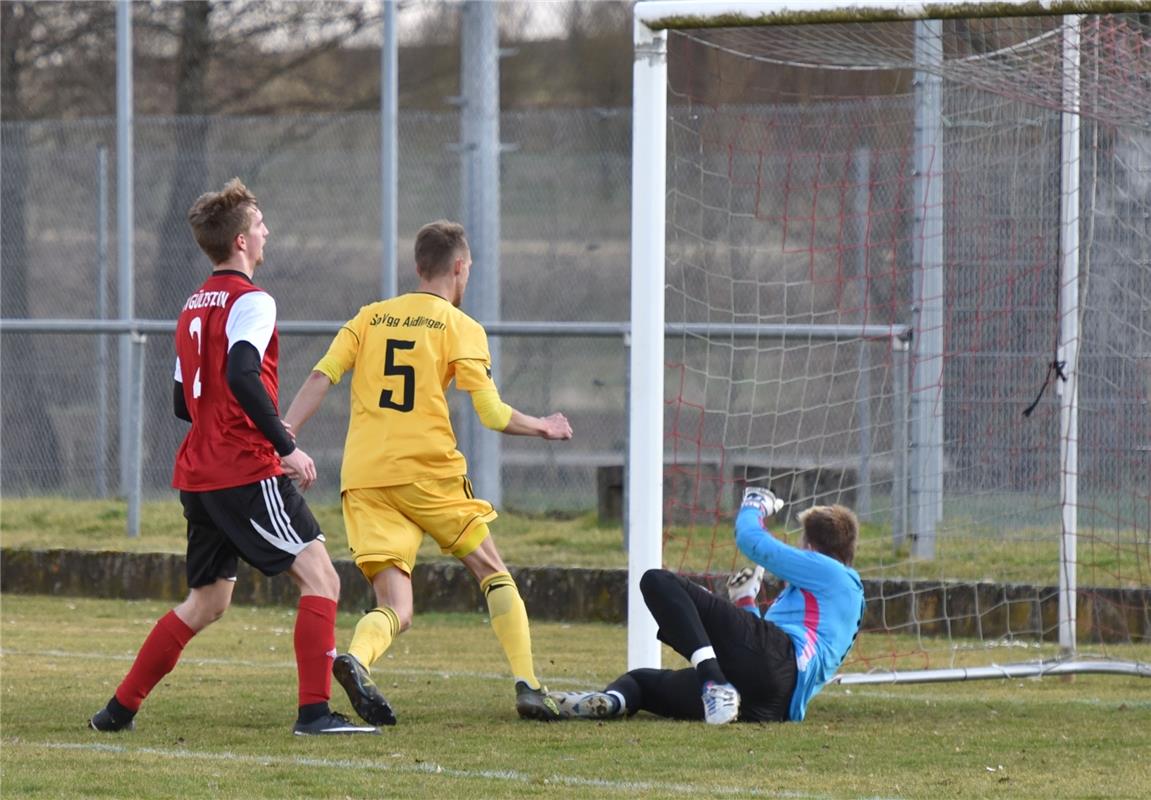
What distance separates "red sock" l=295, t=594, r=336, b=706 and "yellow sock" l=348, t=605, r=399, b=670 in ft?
0.30

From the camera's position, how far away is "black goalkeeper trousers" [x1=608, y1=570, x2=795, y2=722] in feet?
23.0

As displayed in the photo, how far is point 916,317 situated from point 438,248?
187 inches

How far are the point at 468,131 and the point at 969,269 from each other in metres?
4.10

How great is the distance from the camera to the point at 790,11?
23.9ft

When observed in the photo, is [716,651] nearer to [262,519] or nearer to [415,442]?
[415,442]

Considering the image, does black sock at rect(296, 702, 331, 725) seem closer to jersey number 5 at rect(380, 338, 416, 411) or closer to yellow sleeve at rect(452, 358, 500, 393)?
jersey number 5 at rect(380, 338, 416, 411)

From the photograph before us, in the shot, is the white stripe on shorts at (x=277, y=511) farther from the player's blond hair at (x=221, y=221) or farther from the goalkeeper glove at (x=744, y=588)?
the goalkeeper glove at (x=744, y=588)

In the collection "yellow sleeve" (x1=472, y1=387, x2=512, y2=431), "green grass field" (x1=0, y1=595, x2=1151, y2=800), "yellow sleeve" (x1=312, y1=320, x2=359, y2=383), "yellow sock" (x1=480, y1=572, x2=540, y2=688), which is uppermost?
"yellow sleeve" (x1=312, y1=320, x2=359, y2=383)

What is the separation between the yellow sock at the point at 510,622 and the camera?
710 cm

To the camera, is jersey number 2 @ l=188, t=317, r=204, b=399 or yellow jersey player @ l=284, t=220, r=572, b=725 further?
yellow jersey player @ l=284, t=220, r=572, b=725

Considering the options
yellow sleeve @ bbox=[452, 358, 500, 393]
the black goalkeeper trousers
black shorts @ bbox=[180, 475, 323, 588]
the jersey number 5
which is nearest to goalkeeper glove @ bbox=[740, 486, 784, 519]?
the black goalkeeper trousers

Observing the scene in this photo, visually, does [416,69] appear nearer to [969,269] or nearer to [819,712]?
[969,269]

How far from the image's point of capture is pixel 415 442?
23.0 ft

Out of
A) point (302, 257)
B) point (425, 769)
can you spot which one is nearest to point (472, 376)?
point (425, 769)
